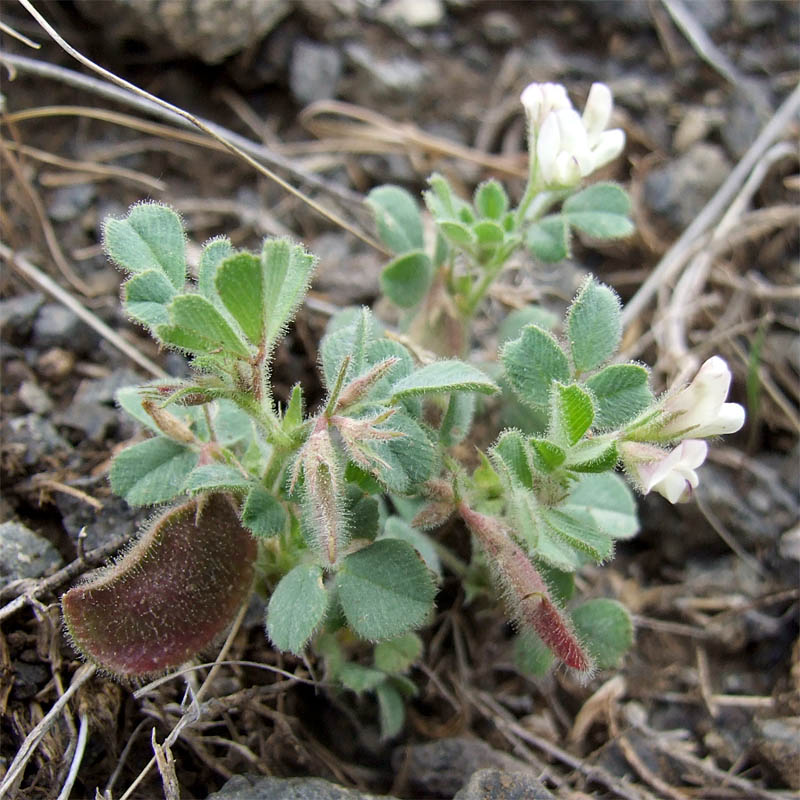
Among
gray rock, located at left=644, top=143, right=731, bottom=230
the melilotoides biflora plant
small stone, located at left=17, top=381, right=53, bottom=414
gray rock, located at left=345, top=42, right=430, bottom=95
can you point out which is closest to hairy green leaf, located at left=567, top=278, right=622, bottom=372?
the melilotoides biflora plant

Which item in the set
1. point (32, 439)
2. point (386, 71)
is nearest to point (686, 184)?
point (386, 71)

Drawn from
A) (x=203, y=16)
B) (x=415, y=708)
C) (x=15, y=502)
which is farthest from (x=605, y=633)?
(x=203, y=16)

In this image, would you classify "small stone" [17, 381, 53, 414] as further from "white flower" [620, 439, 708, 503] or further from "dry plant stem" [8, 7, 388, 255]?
"white flower" [620, 439, 708, 503]

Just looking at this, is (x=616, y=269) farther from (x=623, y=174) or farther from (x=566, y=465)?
(x=566, y=465)

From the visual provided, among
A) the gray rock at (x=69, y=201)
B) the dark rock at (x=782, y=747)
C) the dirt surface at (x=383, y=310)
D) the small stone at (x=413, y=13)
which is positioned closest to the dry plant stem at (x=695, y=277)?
the dirt surface at (x=383, y=310)

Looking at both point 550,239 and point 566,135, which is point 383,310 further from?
point 566,135
